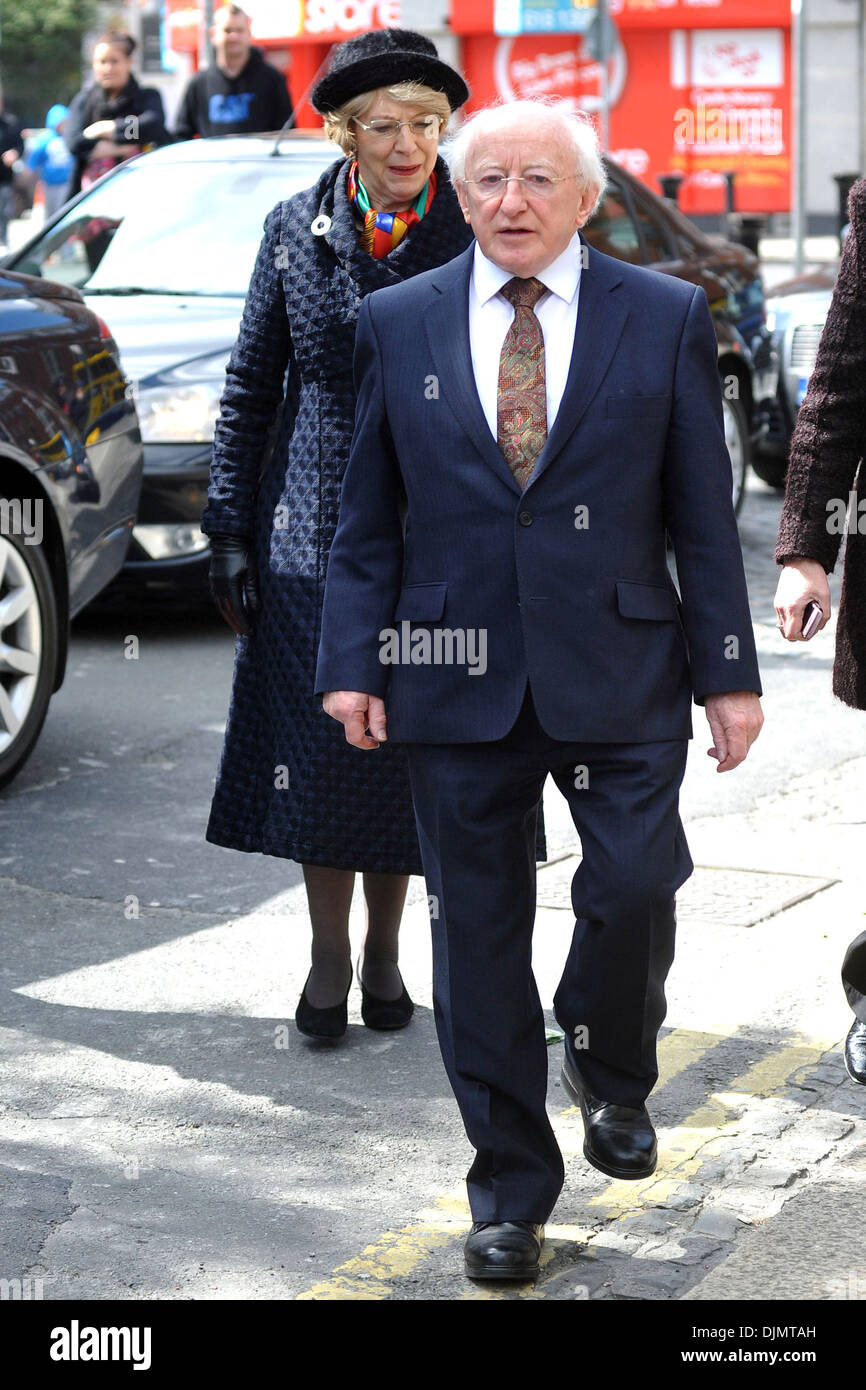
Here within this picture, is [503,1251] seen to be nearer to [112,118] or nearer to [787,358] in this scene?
[787,358]

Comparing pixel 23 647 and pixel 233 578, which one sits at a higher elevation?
pixel 233 578

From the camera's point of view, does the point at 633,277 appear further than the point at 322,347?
No

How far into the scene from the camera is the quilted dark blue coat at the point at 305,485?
167 inches

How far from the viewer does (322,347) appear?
166 inches

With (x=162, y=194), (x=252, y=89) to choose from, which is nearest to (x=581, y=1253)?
(x=162, y=194)

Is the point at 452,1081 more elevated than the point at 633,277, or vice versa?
the point at 633,277

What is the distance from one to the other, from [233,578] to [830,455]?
4.01ft

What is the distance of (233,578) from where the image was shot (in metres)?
4.32

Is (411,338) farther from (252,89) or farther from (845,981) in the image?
(252,89)

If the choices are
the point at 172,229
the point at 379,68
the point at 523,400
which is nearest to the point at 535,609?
the point at 523,400

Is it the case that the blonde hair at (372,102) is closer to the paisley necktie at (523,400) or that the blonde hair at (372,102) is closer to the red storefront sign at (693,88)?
the paisley necktie at (523,400)

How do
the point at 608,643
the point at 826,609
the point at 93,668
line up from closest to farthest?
the point at 608,643 < the point at 826,609 < the point at 93,668

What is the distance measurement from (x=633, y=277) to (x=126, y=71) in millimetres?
9924

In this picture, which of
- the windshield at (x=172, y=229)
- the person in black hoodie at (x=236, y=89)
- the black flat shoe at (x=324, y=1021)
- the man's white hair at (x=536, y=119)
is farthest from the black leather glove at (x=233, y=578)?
the person in black hoodie at (x=236, y=89)
